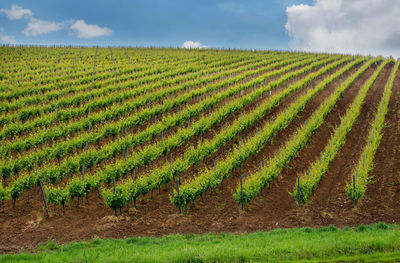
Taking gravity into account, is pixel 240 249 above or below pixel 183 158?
below

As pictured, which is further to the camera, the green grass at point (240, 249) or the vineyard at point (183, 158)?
the vineyard at point (183, 158)

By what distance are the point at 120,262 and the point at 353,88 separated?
3718cm

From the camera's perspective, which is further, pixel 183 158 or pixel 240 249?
pixel 183 158

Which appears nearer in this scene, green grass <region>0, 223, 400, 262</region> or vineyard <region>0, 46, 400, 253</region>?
A: green grass <region>0, 223, 400, 262</region>

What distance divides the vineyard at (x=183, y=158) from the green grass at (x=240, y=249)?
1.23 meters

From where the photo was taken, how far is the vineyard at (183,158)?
13828 millimetres

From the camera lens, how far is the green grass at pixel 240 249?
32.0 ft

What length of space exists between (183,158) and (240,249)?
34.5 ft

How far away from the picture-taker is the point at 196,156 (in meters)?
18.7

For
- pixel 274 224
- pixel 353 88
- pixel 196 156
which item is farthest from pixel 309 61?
pixel 274 224

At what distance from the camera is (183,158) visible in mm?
20172

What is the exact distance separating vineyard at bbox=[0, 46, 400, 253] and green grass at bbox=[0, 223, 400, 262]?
1.23 metres

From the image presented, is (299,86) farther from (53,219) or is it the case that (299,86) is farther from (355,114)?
(53,219)

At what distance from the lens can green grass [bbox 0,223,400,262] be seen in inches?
Answer: 384
